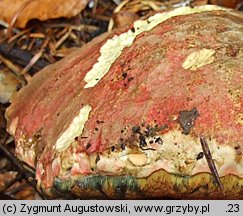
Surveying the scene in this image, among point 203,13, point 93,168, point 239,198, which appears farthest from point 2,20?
point 239,198

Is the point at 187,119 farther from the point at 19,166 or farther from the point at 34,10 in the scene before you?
the point at 34,10

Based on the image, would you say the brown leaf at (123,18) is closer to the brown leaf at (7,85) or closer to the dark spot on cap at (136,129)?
the brown leaf at (7,85)

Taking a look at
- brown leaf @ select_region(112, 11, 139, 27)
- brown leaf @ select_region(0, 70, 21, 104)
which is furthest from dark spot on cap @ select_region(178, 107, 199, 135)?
brown leaf @ select_region(0, 70, 21, 104)

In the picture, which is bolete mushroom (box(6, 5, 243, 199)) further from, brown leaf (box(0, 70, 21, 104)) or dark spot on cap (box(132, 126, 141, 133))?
brown leaf (box(0, 70, 21, 104))

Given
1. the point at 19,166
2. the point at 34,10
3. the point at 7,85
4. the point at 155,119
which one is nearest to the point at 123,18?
the point at 34,10

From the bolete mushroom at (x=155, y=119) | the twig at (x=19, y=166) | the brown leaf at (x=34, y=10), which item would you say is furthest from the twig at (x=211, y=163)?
the brown leaf at (x=34, y=10)

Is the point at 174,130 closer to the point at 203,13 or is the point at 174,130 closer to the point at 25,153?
the point at 203,13

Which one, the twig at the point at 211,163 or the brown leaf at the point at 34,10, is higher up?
the twig at the point at 211,163
